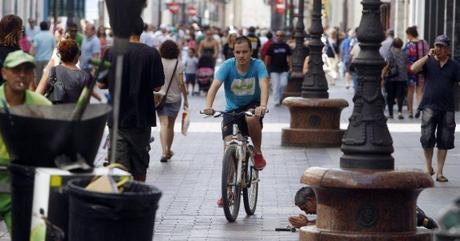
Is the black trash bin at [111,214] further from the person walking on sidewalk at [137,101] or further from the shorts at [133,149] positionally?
the shorts at [133,149]

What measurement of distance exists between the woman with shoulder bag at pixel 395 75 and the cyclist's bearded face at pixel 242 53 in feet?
46.7

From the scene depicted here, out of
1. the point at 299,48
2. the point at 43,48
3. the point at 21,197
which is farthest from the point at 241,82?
the point at 43,48

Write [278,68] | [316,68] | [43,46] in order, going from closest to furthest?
[316,68]
[278,68]
[43,46]

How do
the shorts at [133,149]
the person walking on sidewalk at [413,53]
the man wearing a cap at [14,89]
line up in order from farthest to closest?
the person walking on sidewalk at [413,53] → the shorts at [133,149] → the man wearing a cap at [14,89]

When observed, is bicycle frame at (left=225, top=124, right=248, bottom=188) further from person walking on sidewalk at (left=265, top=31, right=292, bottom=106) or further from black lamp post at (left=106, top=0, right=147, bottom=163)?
person walking on sidewalk at (left=265, top=31, right=292, bottom=106)

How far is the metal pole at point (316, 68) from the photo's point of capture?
2181 centimetres

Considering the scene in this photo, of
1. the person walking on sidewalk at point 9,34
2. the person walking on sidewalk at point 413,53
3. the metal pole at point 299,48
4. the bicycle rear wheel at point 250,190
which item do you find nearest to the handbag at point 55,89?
the person walking on sidewalk at point 9,34

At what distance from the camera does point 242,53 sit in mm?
13367

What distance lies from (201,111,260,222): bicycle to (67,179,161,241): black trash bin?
4937 millimetres

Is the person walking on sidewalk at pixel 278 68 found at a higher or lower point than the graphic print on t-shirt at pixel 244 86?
lower

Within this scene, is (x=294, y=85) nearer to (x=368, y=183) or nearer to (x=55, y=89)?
(x=55, y=89)

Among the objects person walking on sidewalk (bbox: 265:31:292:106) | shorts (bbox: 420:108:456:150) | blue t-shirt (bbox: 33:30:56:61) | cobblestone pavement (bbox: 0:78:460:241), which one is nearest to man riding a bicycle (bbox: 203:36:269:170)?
cobblestone pavement (bbox: 0:78:460:241)

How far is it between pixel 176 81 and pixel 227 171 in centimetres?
618

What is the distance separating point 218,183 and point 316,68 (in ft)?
21.5
